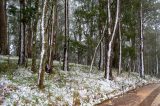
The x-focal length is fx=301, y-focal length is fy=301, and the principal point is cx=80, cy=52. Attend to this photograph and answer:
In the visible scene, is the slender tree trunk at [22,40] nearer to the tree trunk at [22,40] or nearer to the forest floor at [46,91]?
the tree trunk at [22,40]

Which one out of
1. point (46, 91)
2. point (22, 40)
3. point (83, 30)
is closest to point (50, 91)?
point (46, 91)

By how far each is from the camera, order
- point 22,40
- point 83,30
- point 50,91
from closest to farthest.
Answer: point 50,91
point 22,40
point 83,30

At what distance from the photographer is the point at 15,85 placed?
1321cm

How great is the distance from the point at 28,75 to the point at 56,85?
1828 millimetres

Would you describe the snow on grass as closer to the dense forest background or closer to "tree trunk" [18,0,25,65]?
the dense forest background

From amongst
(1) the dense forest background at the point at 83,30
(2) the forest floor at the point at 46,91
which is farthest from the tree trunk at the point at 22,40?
(2) the forest floor at the point at 46,91

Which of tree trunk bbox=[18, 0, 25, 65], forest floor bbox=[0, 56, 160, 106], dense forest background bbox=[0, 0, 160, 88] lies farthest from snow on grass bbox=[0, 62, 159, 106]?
tree trunk bbox=[18, 0, 25, 65]

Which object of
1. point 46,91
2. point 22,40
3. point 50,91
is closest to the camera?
point 46,91

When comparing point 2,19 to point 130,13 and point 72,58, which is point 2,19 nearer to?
point 130,13

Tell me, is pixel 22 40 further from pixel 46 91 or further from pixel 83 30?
pixel 83 30

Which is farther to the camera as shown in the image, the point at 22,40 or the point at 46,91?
the point at 22,40

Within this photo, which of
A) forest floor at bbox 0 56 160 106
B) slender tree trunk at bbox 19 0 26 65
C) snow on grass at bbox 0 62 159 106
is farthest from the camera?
slender tree trunk at bbox 19 0 26 65

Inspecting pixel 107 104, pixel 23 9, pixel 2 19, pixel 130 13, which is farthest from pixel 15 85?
pixel 130 13

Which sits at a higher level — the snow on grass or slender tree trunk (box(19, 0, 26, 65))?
slender tree trunk (box(19, 0, 26, 65))
